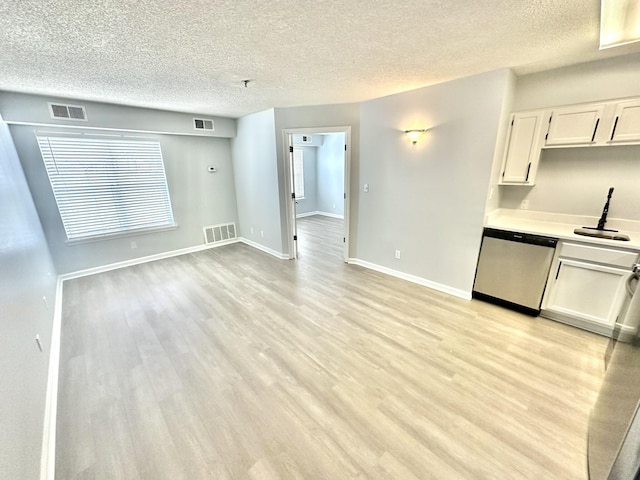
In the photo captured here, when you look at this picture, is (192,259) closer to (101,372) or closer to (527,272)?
(101,372)

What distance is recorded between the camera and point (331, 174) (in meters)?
7.73

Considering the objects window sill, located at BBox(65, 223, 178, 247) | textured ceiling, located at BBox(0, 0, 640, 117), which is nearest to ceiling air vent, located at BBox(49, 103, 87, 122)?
textured ceiling, located at BBox(0, 0, 640, 117)

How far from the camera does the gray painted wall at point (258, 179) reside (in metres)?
4.23

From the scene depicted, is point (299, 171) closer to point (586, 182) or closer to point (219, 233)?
point (219, 233)

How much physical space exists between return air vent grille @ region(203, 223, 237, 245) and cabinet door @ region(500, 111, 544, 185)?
4.93 m

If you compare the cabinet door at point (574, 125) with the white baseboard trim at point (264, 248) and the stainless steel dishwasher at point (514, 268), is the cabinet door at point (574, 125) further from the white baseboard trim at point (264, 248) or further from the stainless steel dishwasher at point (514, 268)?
the white baseboard trim at point (264, 248)

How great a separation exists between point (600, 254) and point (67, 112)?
246 inches

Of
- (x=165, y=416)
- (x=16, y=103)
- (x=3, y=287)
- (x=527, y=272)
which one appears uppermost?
(x=16, y=103)

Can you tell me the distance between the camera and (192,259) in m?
4.61

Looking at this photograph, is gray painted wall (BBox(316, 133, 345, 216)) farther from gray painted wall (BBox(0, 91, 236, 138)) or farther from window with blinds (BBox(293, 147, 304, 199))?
gray painted wall (BBox(0, 91, 236, 138))

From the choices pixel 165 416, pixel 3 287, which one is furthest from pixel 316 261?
pixel 3 287

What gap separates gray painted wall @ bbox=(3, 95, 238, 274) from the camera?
11.2ft

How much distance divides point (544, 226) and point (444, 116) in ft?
5.42

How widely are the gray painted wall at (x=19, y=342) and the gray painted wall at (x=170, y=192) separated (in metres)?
1.16
